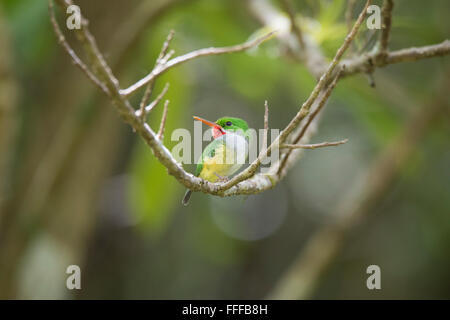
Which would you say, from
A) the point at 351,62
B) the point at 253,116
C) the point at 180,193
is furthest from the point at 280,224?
the point at 351,62

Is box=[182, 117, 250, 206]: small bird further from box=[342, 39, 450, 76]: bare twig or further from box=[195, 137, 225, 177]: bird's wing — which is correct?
box=[342, 39, 450, 76]: bare twig

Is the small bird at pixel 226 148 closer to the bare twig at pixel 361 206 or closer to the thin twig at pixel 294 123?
the thin twig at pixel 294 123

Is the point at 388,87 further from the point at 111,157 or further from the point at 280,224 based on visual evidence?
the point at 280,224

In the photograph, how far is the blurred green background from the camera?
2.22m

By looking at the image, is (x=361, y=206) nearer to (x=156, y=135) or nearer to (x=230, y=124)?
(x=230, y=124)

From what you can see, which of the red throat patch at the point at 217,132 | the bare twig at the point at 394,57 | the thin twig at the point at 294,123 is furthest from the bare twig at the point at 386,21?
the red throat patch at the point at 217,132

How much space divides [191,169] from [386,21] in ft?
2.49

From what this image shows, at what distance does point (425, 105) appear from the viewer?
2889 mm

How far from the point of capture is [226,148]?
1098 millimetres

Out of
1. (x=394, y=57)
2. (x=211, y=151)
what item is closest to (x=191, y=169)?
(x=211, y=151)

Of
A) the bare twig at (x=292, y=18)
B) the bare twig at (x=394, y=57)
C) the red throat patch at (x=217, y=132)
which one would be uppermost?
the bare twig at (x=292, y=18)

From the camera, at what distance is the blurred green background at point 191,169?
2219 mm

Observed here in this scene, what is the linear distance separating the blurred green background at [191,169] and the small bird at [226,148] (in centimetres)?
9

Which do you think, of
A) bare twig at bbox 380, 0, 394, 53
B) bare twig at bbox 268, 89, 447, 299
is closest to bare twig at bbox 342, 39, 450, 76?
bare twig at bbox 380, 0, 394, 53
